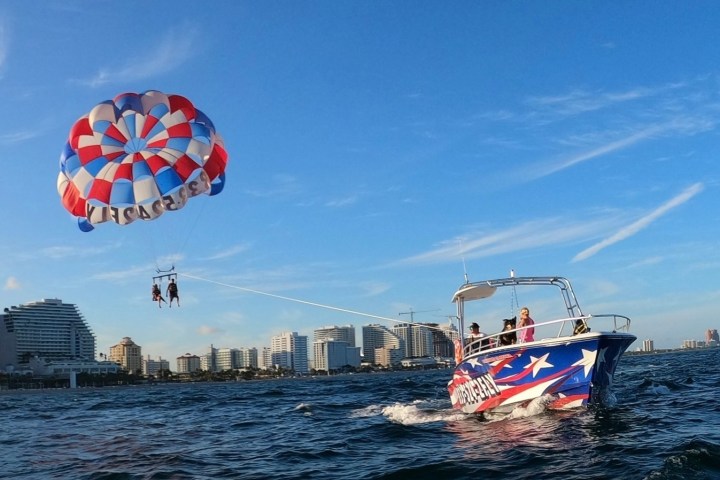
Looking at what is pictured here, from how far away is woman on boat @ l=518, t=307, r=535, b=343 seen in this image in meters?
14.8

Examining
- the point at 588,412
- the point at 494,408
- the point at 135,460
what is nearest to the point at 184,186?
the point at 135,460

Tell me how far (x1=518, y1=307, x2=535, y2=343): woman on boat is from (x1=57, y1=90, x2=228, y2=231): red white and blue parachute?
992cm

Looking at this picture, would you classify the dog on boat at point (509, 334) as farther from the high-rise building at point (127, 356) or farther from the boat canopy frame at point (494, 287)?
the high-rise building at point (127, 356)

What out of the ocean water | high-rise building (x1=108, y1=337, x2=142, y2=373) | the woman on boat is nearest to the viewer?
the ocean water

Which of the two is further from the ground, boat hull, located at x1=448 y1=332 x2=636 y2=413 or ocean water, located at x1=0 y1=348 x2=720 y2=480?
boat hull, located at x1=448 y1=332 x2=636 y2=413

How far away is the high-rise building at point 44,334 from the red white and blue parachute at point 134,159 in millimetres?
162979

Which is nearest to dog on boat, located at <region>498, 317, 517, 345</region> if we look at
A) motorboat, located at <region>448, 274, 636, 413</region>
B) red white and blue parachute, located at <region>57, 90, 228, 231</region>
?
motorboat, located at <region>448, 274, 636, 413</region>

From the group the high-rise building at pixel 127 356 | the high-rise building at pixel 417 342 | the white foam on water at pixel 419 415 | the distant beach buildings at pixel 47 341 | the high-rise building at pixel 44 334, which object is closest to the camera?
the white foam on water at pixel 419 415

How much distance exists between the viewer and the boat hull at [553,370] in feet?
45.1

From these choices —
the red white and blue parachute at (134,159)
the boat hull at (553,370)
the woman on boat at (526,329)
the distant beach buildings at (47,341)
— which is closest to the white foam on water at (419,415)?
the boat hull at (553,370)

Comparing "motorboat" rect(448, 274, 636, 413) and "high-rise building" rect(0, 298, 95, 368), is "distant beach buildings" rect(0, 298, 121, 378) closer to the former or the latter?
"high-rise building" rect(0, 298, 95, 368)

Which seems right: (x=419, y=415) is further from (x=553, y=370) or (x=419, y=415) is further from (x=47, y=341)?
(x=47, y=341)

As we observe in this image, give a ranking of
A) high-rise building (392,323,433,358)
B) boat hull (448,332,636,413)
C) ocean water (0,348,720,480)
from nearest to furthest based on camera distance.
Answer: ocean water (0,348,720,480) → boat hull (448,332,636,413) → high-rise building (392,323,433,358)

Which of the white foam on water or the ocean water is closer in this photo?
the ocean water
